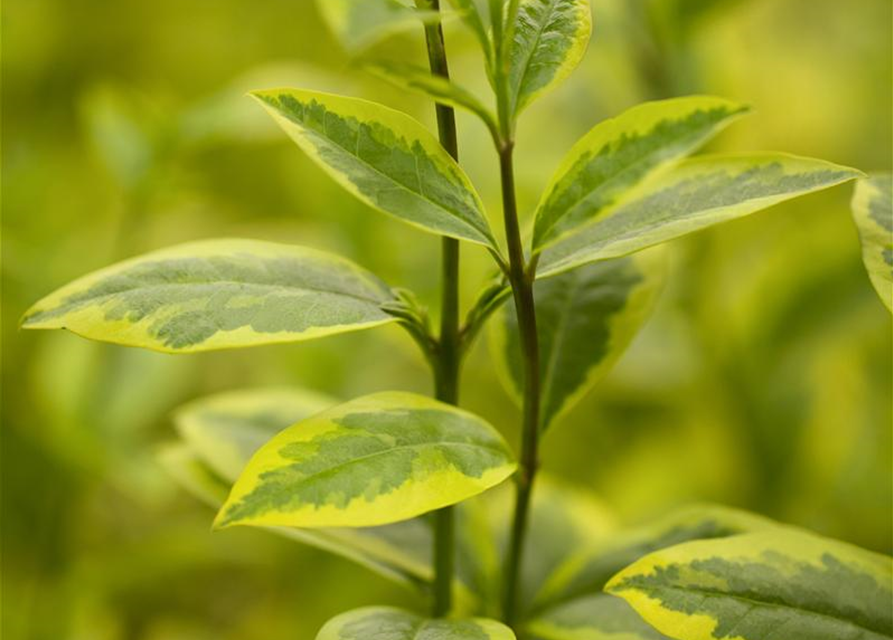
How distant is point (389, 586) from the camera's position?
962 millimetres

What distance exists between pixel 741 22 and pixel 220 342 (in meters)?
1.15

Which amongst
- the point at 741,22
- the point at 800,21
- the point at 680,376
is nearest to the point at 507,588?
the point at 680,376

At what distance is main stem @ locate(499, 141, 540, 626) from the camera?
0.47 meters

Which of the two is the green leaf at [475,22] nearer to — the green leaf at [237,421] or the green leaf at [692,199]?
the green leaf at [692,199]

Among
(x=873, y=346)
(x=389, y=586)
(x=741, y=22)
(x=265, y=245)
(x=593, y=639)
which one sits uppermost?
(x=741, y=22)

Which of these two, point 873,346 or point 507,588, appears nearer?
point 507,588

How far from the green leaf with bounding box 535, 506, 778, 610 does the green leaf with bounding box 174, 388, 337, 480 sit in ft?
0.63

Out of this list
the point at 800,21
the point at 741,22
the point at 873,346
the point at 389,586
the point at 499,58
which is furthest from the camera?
the point at 800,21

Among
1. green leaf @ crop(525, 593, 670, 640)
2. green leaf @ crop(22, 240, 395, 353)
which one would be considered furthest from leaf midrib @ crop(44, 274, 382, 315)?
green leaf @ crop(525, 593, 670, 640)

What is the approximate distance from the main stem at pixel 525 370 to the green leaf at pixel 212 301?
6 cm

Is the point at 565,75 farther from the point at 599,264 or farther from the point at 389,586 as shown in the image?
the point at 389,586

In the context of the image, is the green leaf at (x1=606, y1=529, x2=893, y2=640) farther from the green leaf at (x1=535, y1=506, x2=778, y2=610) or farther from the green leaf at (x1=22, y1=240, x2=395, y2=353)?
the green leaf at (x1=22, y1=240, x2=395, y2=353)

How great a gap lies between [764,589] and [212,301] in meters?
0.29

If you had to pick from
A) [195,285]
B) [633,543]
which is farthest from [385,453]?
[633,543]
